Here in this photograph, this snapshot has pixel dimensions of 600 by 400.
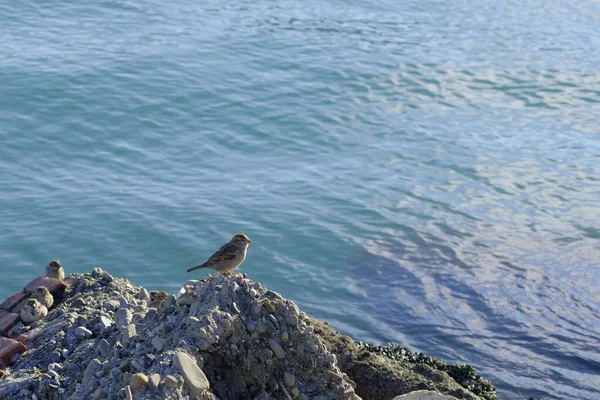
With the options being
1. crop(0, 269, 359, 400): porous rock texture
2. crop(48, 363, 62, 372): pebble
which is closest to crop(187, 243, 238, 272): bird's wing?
crop(0, 269, 359, 400): porous rock texture

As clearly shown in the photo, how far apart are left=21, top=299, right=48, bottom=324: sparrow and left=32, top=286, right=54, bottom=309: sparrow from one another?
13 centimetres

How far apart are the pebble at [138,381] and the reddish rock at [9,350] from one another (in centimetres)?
258

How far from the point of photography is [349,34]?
25.4 metres

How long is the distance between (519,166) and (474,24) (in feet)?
32.8

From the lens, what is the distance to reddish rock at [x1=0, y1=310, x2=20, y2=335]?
26.3 feet

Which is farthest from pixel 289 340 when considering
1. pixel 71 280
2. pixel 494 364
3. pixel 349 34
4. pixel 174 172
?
pixel 349 34

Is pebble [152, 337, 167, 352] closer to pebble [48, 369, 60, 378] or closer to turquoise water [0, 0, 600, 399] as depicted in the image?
pebble [48, 369, 60, 378]

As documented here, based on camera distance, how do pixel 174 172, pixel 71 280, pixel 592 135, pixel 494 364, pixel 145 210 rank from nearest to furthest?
1. pixel 71 280
2. pixel 494 364
3. pixel 145 210
4. pixel 174 172
5. pixel 592 135

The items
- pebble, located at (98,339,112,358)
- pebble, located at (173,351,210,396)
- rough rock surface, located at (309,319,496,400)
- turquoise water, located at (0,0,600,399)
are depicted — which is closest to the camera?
pebble, located at (173,351,210,396)

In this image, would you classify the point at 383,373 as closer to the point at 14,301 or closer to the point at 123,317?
the point at 123,317

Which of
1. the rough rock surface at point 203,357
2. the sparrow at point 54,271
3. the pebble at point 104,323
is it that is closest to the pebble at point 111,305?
the pebble at point 104,323

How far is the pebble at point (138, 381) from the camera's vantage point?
5223 mm

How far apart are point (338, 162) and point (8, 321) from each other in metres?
10.1

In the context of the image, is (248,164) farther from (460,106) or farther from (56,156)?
(460,106)
